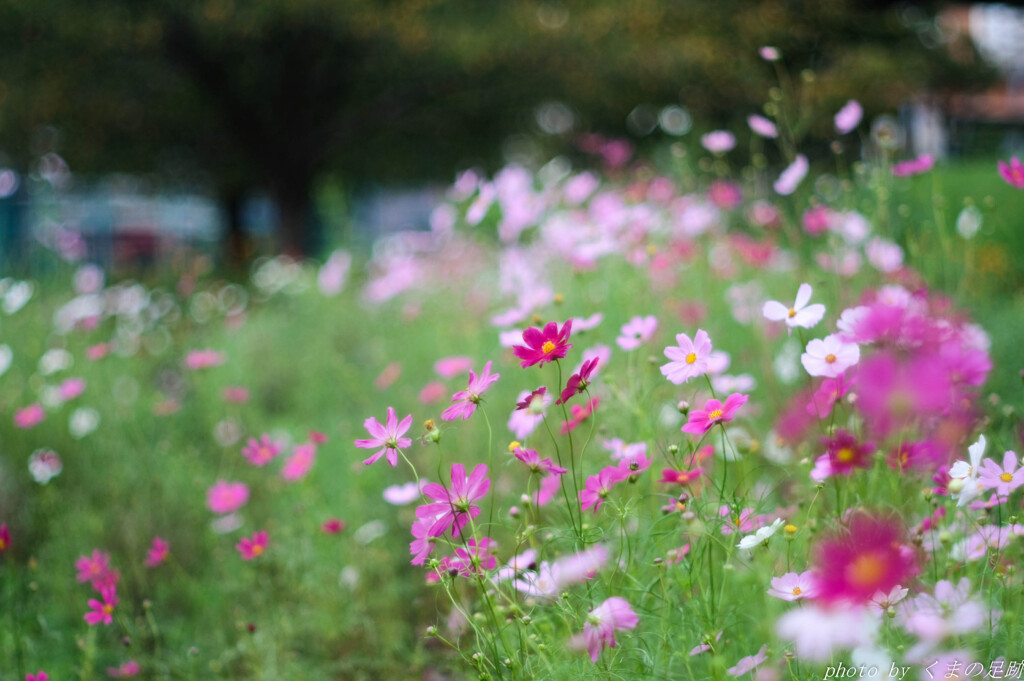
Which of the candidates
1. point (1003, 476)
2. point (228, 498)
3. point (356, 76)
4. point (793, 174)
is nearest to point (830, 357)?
point (1003, 476)

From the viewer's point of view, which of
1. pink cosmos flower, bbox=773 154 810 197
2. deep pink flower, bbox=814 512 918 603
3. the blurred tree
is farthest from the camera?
the blurred tree

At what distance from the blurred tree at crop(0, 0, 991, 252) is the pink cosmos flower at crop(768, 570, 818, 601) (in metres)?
7.37

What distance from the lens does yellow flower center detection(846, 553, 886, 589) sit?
2.04 feet

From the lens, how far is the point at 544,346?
987 millimetres

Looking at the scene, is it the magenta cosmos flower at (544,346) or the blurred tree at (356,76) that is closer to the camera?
the magenta cosmos flower at (544,346)

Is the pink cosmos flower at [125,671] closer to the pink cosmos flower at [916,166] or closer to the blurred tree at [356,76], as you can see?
the pink cosmos flower at [916,166]

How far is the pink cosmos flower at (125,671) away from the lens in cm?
142

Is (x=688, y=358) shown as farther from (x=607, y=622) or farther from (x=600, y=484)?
(x=607, y=622)

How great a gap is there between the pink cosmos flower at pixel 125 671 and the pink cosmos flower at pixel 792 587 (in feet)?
3.69

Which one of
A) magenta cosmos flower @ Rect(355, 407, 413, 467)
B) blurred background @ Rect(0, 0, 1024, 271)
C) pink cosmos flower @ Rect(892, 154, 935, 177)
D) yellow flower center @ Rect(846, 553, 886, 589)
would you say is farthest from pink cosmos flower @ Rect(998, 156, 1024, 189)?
blurred background @ Rect(0, 0, 1024, 271)

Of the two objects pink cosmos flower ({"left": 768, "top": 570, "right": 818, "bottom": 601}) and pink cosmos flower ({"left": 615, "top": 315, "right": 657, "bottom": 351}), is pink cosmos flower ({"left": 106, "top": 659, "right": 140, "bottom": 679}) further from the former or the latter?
pink cosmos flower ({"left": 768, "top": 570, "right": 818, "bottom": 601})

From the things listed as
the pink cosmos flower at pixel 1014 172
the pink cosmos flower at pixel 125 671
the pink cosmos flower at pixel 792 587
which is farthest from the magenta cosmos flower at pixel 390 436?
the pink cosmos flower at pixel 1014 172

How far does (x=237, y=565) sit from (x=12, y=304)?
4.78 feet

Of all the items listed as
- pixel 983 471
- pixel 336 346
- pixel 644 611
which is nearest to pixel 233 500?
pixel 644 611
